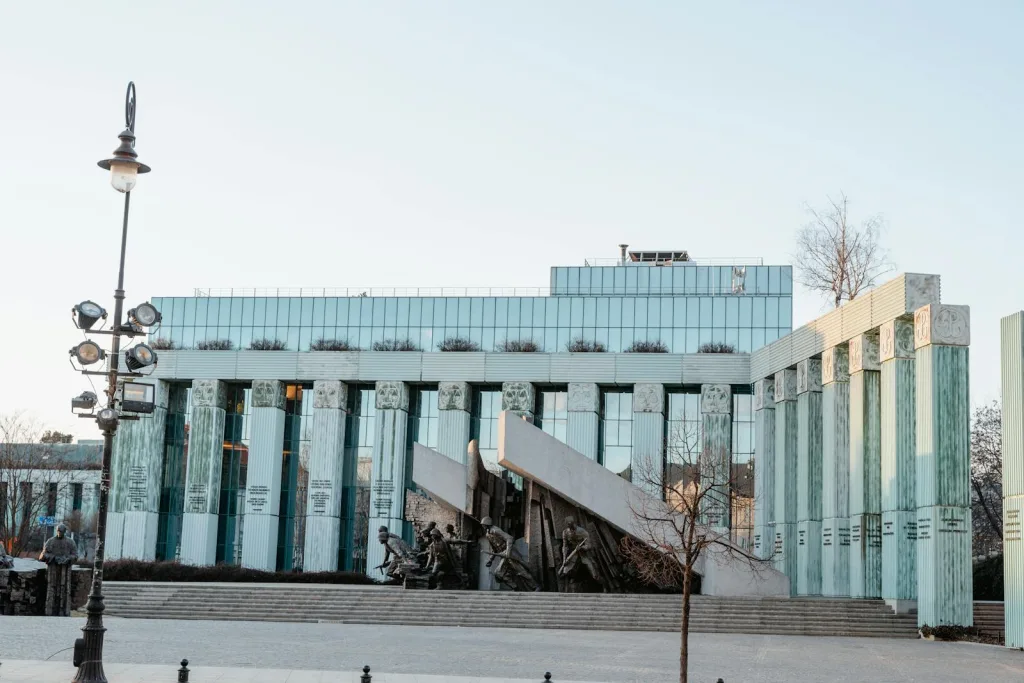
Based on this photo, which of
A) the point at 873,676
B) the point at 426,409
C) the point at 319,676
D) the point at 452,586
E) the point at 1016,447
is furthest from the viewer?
the point at 426,409

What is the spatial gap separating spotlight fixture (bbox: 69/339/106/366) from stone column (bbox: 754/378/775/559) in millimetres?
31589

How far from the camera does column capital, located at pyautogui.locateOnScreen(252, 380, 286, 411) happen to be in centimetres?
5244

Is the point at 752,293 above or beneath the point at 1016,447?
above

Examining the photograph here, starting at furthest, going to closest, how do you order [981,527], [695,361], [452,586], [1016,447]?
[981,527] < [695,361] < [452,586] < [1016,447]

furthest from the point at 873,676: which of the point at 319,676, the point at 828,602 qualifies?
the point at 828,602

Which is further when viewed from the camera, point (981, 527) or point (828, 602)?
point (981, 527)

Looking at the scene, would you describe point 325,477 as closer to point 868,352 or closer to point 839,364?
point 839,364

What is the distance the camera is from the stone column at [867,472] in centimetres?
3509

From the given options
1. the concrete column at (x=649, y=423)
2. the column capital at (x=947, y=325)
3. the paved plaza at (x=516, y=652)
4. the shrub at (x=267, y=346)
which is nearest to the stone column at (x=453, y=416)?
the concrete column at (x=649, y=423)

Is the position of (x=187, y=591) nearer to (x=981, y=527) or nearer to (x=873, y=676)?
(x=873, y=676)

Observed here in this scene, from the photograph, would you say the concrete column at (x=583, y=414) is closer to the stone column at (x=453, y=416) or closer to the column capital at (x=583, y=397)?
the column capital at (x=583, y=397)

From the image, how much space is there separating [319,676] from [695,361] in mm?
33689

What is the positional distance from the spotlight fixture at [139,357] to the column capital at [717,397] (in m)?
35.3

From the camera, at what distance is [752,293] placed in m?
70.2
